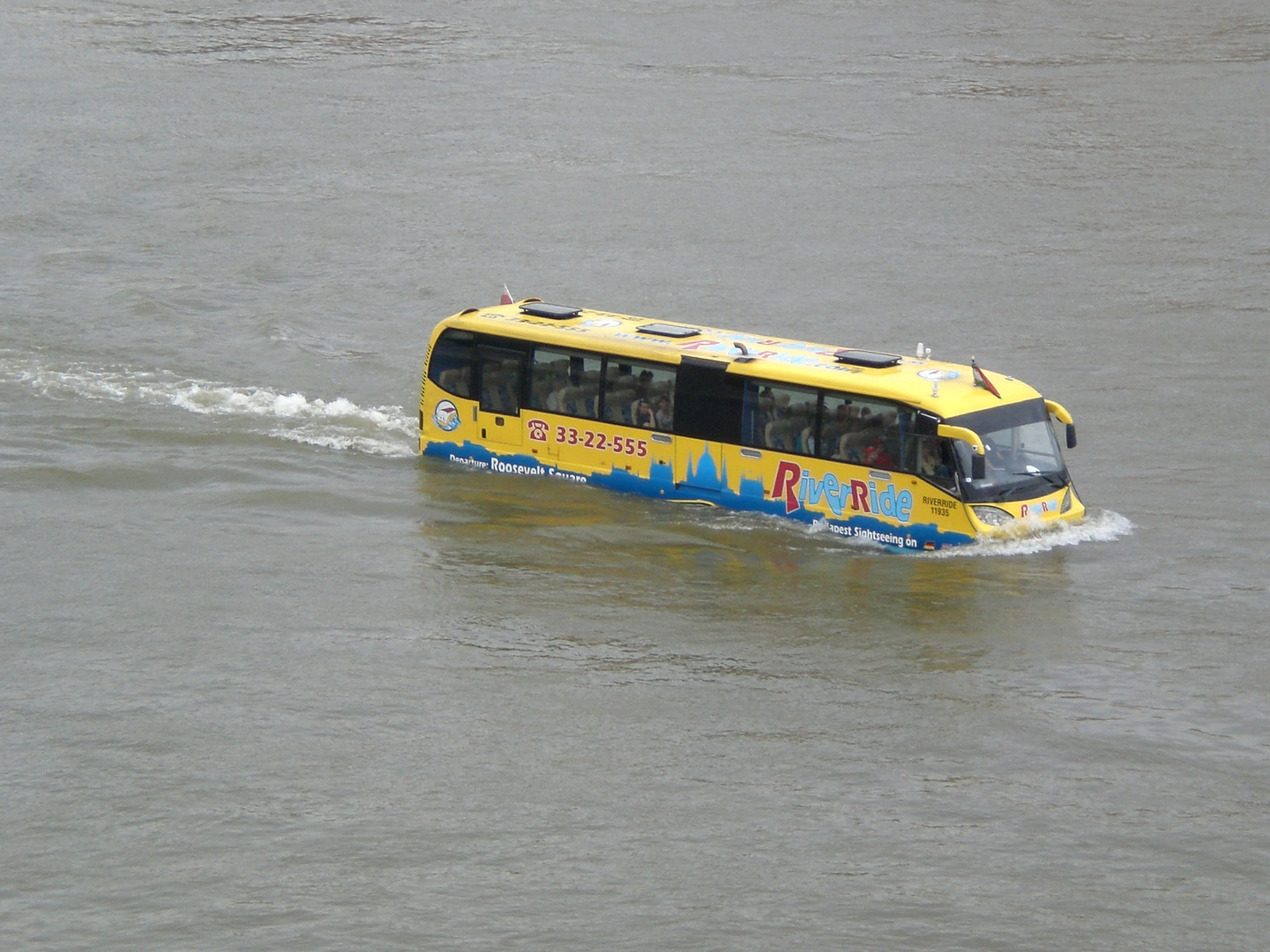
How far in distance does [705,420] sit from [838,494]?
1895 millimetres

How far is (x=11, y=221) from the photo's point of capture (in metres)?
40.5

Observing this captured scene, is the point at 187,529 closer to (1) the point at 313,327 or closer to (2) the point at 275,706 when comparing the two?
(2) the point at 275,706

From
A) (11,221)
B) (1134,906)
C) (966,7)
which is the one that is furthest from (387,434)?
(966,7)

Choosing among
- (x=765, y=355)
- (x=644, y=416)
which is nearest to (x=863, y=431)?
(x=765, y=355)

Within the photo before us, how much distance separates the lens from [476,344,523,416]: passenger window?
955 inches

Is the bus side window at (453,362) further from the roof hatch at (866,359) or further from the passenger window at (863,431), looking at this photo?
the passenger window at (863,431)

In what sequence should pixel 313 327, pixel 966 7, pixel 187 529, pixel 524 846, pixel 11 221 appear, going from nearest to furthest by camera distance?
pixel 524 846 < pixel 187 529 < pixel 313 327 < pixel 11 221 < pixel 966 7

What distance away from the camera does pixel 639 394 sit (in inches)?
909

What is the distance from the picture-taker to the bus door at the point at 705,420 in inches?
880

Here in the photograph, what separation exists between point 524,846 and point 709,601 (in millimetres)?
5704

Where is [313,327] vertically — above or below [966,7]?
below

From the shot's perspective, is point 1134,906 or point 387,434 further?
point 387,434

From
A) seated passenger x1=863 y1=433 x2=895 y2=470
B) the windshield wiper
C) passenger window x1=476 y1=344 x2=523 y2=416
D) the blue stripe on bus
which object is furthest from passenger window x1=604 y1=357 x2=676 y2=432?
the windshield wiper

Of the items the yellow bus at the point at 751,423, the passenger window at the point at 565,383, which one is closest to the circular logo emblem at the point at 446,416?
the yellow bus at the point at 751,423
